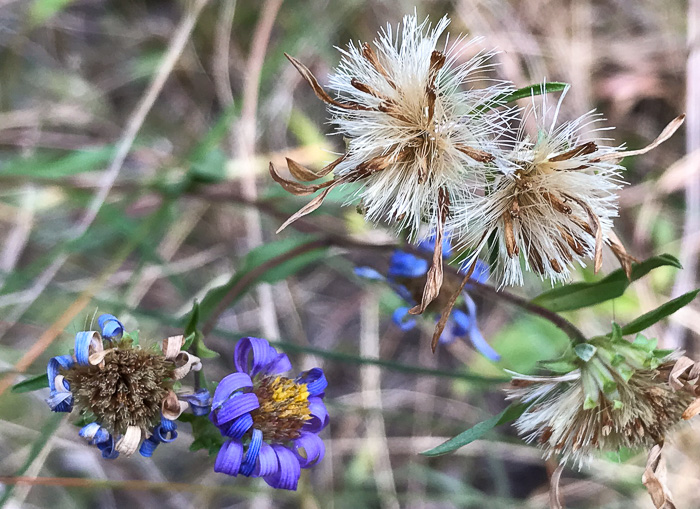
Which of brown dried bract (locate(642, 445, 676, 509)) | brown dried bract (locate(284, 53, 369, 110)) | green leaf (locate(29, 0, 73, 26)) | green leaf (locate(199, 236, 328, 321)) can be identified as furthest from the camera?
green leaf (locate(29, 0, 73, 26))

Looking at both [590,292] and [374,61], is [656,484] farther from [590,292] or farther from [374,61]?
[374,61]

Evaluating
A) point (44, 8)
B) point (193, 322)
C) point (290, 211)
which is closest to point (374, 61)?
point (193, 322)

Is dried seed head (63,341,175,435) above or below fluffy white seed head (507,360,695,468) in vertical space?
above

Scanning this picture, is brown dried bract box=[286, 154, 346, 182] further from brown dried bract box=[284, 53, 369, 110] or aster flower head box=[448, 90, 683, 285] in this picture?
aster flower head box=[448, 90, 683, 285]

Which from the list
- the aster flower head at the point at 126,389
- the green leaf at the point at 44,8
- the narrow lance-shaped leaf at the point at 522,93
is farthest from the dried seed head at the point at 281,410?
the green leaf at the point at 44,8

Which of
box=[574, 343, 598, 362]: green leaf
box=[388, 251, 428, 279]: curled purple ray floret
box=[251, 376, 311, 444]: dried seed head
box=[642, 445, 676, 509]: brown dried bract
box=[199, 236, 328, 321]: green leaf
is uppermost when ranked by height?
box=[199, 236, 328, 321]: green leaf

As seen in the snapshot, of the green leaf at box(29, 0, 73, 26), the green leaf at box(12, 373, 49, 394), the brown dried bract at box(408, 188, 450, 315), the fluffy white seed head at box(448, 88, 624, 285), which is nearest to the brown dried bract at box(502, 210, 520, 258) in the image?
the fluffy white seed head at box(448, 88, 624, 285)
